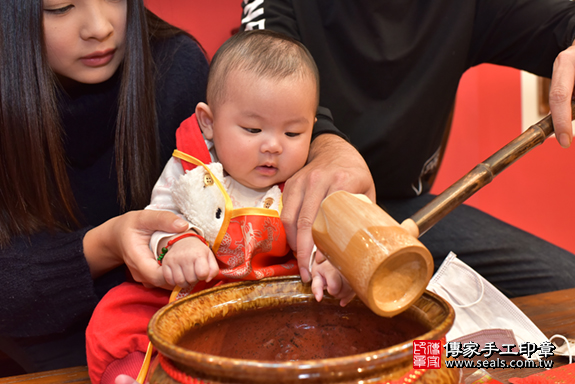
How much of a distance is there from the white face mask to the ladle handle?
0.25m

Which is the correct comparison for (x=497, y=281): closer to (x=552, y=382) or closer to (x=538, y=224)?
(x=552, y=382)

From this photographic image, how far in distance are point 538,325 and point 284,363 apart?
0.69 meters

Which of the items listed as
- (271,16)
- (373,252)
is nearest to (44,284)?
(373,252)

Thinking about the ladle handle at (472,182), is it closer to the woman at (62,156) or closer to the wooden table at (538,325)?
the wooden table at (538,325)

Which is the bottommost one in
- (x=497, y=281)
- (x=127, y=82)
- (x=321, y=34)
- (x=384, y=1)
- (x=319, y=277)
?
(x=497, y=281)

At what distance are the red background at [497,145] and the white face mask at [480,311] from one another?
7.10 ft

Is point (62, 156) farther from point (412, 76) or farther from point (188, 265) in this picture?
point (412, 76)

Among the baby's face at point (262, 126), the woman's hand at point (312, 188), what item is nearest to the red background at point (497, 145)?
the baby's face at point (262, 126)

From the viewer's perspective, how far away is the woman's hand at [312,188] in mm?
783

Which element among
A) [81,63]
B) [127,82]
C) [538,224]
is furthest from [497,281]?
[538,224]

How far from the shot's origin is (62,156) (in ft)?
3.62

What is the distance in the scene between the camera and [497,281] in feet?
4.70

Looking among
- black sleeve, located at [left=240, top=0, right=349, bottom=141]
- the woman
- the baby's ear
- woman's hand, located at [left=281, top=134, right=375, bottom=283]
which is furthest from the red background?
woman's hand, located at [left=281, top=134, right=375, bottom=283]

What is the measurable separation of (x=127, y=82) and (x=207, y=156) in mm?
312
